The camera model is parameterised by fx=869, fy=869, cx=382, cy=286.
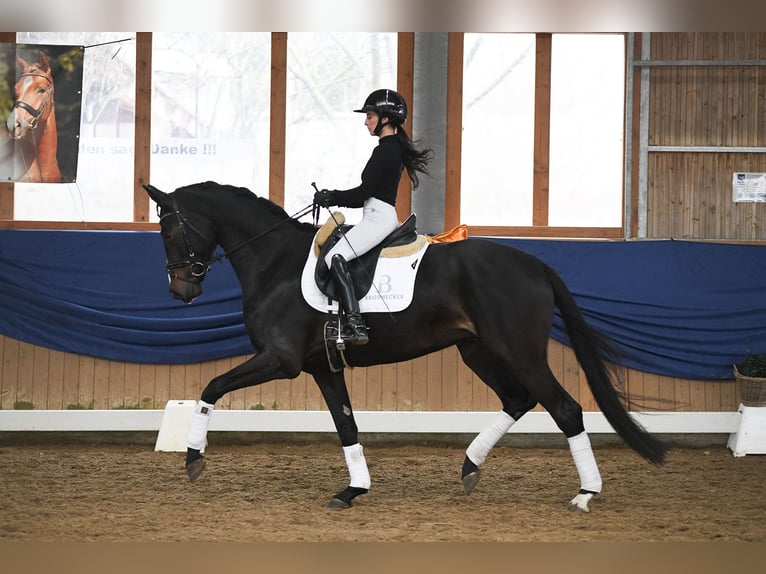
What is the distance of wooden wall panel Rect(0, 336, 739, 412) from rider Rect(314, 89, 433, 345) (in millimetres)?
2424

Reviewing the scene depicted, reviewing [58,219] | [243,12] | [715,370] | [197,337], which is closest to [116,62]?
[58,219]

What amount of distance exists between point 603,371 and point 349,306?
4.77 ft

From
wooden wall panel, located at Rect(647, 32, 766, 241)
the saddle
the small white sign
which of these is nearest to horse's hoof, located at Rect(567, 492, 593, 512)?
the saddle

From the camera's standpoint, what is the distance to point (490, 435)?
16.6ft

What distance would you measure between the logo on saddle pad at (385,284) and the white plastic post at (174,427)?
2.31 metres

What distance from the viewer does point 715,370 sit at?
23.6 feet

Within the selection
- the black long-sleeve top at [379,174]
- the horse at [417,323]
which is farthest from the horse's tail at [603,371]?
the black long-sleeve top at [379,174]

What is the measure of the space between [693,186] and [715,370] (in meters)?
1.70

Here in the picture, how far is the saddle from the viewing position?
483cm

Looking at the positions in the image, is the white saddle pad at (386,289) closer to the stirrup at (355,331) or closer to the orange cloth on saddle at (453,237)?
the stirrup at (355,331)

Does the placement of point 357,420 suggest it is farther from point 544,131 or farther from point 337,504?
point 544,131

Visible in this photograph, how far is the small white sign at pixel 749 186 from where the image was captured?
7.77 metres

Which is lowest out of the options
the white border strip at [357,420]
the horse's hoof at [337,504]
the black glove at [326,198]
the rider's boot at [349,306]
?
the horse's hoof at [337,504]

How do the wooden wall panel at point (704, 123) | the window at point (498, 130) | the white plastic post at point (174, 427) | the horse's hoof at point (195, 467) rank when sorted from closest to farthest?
the horse's hoof at point (195, 467), the white plastic post at point (174, 427), the wooden wall panel at point (704, 123), the window at point (498, 130)
